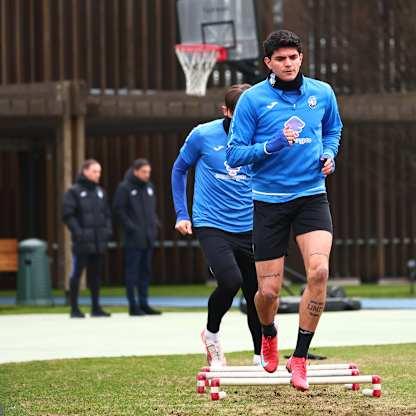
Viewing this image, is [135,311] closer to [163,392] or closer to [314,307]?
[163,392]

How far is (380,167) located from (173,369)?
2362 cm

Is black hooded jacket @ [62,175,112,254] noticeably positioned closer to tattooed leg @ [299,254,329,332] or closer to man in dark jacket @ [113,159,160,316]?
man in dark jacket @ [113,159,160,316]

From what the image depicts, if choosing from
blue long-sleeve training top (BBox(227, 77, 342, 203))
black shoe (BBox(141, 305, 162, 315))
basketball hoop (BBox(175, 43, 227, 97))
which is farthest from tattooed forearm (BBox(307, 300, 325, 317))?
basketball hoop (BBox(175, 43, 227, 97))

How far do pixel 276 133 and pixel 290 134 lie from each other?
0.25m

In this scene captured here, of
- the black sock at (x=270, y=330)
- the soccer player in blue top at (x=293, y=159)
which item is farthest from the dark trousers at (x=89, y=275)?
the soccer player in blue top at (x=293, y=159)

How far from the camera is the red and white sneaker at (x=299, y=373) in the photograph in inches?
329

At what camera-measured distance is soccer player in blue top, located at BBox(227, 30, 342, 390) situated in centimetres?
853

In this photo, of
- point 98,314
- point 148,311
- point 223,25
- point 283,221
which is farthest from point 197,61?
point 283,221

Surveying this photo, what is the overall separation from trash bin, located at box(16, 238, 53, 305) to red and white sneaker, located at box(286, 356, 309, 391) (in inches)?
549

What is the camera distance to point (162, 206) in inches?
1297

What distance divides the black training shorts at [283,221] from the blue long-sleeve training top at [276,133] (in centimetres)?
5

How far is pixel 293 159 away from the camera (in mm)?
8555

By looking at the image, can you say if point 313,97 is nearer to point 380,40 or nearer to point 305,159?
point 305,159

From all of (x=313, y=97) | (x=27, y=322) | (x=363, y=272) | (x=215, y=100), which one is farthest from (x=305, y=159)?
(x=363, y=272)
